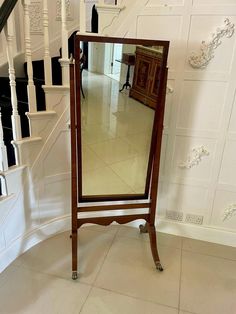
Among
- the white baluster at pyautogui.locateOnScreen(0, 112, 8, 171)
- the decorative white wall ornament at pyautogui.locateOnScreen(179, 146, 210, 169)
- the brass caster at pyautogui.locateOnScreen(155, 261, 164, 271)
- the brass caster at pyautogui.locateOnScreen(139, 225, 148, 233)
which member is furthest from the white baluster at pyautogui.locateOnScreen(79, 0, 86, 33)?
the brass caster at pyautogui.locateOnScreen(155, 261, 164, 271)

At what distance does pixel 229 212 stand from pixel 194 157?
0.51 metres

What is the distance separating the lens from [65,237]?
7.02ft

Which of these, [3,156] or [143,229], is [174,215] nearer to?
[143,229]

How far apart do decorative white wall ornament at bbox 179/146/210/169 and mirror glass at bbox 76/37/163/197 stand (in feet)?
1.05

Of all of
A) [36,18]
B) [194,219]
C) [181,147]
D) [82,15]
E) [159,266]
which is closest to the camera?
[82,15]

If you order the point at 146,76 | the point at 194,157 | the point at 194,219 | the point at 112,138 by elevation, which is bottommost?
the point at 194,219

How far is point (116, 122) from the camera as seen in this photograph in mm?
1726

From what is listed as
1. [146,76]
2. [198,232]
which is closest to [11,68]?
[146,76]

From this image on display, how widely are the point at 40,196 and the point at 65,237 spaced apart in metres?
0.41

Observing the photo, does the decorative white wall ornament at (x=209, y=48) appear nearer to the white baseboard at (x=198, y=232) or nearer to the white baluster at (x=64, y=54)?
the white baluster at (x=64, y=54)

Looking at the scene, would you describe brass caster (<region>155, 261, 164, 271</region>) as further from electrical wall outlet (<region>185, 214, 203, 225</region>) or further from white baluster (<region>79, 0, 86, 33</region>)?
white baluster (<region>79, 0, 86, 33</region>)

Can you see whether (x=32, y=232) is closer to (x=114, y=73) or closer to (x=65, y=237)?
(x=65, y=237)

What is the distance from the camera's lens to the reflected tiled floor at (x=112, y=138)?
5.40 feet

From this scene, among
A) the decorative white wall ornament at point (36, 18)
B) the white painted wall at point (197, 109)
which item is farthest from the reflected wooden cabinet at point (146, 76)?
the decorative white wall ornament at point (36, 18)
